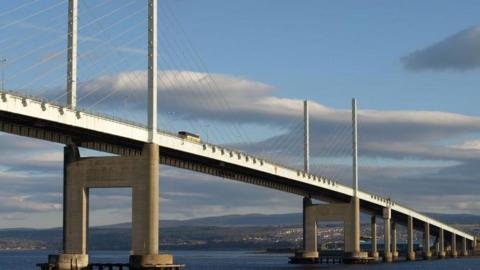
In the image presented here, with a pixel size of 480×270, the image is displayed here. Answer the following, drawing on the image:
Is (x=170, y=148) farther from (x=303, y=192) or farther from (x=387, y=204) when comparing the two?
(x=387, y=204)

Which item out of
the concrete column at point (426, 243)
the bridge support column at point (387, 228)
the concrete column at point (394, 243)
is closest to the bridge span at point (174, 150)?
the bridge support column at point (387, 228)

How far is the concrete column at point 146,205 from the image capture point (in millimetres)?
80625

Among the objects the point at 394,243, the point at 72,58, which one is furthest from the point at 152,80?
the point at 394,243

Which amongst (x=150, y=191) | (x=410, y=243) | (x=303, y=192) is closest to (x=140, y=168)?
(x=150, y=191)

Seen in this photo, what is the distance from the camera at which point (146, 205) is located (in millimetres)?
80938

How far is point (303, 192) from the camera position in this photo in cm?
14488

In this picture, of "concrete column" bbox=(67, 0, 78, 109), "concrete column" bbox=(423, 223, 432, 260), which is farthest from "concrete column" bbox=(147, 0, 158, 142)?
"concrete column" bbox=(423, 223, 432, 260)

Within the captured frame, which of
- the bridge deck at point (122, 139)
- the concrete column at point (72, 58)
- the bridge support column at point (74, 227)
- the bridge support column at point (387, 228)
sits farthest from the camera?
the bridge support column at point (387, 228)

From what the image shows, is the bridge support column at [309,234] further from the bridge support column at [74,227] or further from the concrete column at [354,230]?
the bridge support column at [74,227]

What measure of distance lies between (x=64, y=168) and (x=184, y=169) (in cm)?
1891

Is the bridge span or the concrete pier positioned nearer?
the bridge span

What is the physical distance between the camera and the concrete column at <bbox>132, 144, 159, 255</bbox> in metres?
80.6

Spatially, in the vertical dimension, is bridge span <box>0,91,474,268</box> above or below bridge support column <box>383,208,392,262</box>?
above

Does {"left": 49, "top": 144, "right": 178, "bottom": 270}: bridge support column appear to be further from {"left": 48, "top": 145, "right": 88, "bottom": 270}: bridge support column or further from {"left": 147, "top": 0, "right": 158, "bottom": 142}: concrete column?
{"left": 147, "top": 0, "right": 158, "bottom": 142}: concrete column
